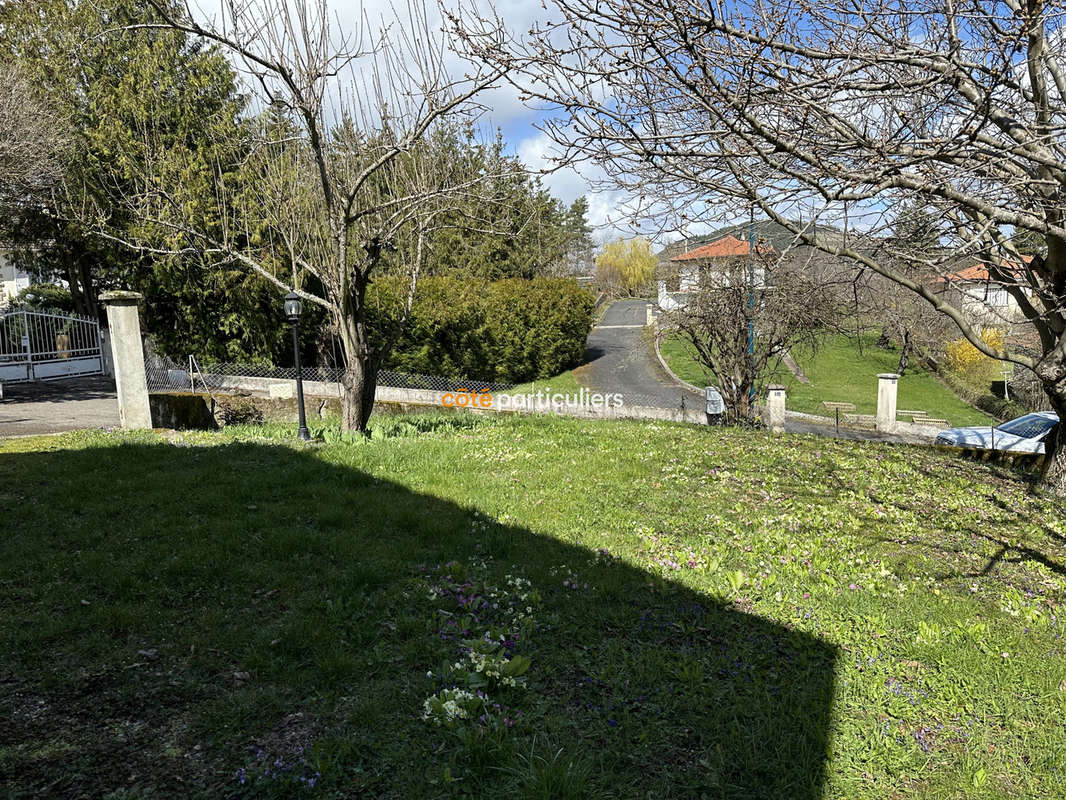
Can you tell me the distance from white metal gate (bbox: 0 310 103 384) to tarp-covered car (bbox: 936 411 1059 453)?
21240 millimetres

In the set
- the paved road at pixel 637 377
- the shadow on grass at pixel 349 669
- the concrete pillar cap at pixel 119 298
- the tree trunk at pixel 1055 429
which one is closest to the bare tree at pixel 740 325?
the paved road at pixel 637 377

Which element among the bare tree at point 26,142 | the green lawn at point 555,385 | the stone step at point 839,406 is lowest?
the stone step at point 839,406

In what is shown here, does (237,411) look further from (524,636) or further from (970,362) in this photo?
(970,362)

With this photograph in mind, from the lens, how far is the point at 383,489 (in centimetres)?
628

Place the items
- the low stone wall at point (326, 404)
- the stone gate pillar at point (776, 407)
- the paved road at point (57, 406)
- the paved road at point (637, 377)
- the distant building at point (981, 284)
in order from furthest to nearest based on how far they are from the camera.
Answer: the paved road at point (637, 377) < the stone gate pillar at point (776, 407) < the low stone wall at point (326, 404) < the paved road at point (57, 406) < the distant building at point (981, 284)

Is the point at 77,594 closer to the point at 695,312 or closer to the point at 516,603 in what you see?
the point at 516,603

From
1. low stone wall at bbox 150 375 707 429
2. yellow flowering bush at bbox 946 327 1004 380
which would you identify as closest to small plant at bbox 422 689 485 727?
low stone wall at bbox 150 375 707 429

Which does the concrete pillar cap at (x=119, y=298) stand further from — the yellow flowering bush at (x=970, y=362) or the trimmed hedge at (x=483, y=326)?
the yellow flowering bush at (x=970, y=362)

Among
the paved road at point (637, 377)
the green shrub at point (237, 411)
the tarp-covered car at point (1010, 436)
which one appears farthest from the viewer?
the paved road at point (637, 377)

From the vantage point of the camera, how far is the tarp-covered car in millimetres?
12469

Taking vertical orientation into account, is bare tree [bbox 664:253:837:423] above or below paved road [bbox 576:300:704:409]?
above

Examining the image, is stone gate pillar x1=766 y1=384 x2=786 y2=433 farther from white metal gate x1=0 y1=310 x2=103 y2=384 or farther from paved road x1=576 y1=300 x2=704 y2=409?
white metal gate x1=0 y1=310 x2=103 y2=384

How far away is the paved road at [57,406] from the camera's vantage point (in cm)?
1085

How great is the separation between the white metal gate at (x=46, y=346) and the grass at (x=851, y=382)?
59.4 ft
